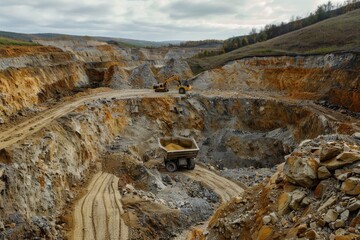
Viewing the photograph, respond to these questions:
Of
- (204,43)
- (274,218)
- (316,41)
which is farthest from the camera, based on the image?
(204,43)

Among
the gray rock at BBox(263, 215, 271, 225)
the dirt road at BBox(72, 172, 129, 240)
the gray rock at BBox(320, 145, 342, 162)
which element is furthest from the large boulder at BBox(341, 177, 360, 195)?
the dirt road at BBox(72, 172, 129, 240)

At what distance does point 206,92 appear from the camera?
35.3 m

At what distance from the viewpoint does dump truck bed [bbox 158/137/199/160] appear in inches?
867

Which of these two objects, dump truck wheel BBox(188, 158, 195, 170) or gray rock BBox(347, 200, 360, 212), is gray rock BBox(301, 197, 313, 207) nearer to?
gray rock BBox(347, 200, 360, 212)

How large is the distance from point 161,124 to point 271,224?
2243 centimetres

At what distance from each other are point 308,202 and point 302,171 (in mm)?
880

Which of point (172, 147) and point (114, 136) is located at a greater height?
point (114, 136)

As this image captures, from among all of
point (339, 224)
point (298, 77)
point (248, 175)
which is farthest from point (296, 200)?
point (298, 77)

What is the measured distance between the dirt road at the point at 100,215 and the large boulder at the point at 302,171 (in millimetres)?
7466

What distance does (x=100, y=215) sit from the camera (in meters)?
14.3

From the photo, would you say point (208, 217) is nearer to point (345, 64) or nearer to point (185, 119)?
point (185, 119)

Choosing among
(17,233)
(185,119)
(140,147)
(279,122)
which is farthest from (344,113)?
(17,233)

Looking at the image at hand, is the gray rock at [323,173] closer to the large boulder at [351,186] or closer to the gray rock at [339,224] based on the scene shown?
the large boulder at [351,186]

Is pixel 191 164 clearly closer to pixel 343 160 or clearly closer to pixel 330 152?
pixel 330 152
